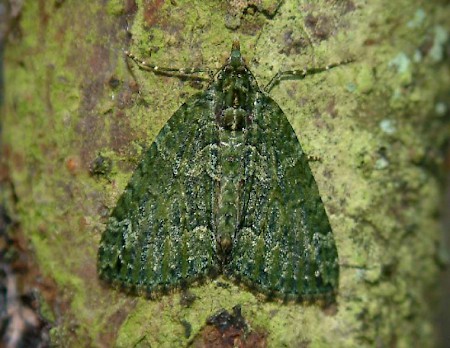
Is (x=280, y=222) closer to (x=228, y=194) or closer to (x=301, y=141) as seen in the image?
(x=228, y=194)

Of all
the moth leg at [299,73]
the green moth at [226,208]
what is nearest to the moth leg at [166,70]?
the green moth at [226,208]

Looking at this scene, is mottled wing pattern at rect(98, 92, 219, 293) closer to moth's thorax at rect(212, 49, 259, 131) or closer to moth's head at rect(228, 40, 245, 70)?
moth's thorax at rect(212, 49, 259, 131)

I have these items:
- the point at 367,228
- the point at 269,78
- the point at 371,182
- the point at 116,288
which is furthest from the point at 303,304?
the point at 269,78

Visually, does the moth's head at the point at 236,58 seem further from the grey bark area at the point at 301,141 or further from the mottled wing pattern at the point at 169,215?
the mottled wing pattern at the point at 169,215

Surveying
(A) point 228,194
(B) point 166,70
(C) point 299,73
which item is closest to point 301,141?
(C) point 299,73

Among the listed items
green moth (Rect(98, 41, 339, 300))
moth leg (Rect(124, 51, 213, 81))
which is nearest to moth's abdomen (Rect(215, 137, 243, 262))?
green moth (Rect(98, 41, 339, 300))

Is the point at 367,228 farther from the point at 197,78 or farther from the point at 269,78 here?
the point at 197,78
